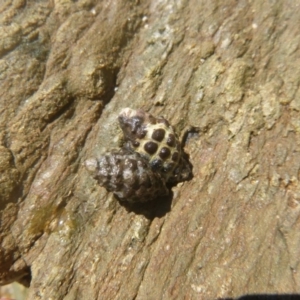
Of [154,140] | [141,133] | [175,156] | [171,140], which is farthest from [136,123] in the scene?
[175,156]

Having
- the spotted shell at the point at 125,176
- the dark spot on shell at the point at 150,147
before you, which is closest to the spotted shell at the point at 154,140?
the dark spot on shell at the point at 150,147

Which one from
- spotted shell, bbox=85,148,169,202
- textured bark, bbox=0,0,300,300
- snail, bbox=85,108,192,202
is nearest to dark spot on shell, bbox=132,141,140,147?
snail, bbox=85,108,192,202

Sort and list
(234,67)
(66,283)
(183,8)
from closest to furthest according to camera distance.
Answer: (66,283)
(234,67)
(183,8)

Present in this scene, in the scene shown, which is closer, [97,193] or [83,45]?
[97,193]

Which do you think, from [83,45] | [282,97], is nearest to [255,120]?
[282,97]

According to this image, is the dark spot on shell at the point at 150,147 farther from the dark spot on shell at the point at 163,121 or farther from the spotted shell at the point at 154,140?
the dark spot on shell at the point at 163,121

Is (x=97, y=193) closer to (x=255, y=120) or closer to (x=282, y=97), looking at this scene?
(x=255, y=120)

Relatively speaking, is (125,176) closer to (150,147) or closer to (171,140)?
(150,147)
